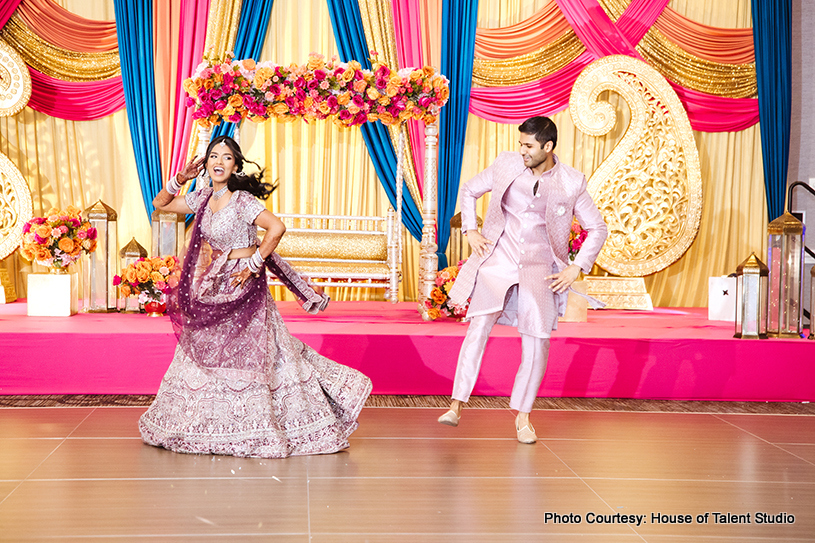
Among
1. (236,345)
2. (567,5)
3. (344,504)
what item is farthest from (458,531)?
(567,5)

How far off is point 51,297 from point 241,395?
2.59 metres

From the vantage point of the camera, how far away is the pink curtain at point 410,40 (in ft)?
21.3

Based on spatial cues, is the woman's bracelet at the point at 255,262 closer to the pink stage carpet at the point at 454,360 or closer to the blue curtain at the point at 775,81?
the pink stage carpet at the point at 454,360

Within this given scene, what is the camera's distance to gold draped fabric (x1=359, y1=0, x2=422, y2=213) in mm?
6449

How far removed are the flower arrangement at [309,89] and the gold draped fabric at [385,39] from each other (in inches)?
54.5

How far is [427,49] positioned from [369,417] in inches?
164

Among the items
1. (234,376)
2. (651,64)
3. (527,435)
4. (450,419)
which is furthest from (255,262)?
(651,64)

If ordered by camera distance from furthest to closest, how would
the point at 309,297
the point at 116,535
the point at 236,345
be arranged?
1. the point at 309,297
2. the point at 236,345
3. the point at 116,535

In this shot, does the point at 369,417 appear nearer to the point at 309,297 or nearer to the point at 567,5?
the point at 309,297

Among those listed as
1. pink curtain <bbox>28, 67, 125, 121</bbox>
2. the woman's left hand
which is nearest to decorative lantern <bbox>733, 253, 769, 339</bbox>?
the woman's left hand

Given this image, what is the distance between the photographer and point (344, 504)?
2260 mm

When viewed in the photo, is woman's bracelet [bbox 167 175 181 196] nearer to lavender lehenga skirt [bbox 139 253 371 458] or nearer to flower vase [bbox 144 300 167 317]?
lavender lehenga skirt [bbox 139 253 371 458]

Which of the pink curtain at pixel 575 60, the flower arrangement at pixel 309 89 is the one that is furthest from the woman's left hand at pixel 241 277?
the pink curtain at pixel 575 60

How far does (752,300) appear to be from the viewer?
4152 mm
